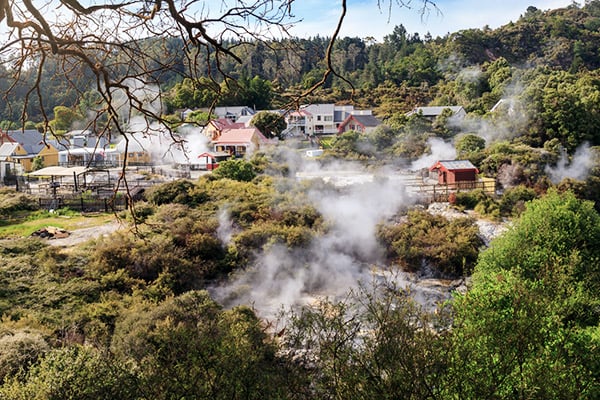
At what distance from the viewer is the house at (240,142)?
3244 cm

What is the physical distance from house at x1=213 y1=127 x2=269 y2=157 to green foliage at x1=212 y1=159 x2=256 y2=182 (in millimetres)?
8431

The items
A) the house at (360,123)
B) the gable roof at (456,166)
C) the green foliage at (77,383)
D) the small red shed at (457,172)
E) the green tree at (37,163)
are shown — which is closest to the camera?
the green foliage at (77,383)

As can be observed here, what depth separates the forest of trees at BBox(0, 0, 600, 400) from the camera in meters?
4.79

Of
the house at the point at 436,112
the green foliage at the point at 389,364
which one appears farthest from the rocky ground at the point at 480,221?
the house at the point at 436,112

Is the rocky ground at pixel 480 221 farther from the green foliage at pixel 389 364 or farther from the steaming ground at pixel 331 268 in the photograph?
the green foliage at pixel 389 364

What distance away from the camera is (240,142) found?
32.6m

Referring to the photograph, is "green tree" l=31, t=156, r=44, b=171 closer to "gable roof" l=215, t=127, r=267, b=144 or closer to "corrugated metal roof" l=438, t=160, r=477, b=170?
"gable roof" l=215, t=127, r=267, b=144

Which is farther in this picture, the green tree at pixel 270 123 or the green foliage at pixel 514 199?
the green foliage at pixel 514 199

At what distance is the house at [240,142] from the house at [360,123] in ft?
33.3

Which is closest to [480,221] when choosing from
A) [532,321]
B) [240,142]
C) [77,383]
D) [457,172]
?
[457,172]

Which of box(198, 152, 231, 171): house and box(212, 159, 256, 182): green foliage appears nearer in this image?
box(212, 159, 256, 182): green foliage

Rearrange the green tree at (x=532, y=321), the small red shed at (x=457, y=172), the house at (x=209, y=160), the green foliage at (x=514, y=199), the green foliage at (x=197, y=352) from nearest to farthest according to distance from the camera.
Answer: the green tree at (x=532, y=321)
the green foliage at (x=197, y=352)
the green foliage at (x=514, y=199)
the small red shed at (x=457, y=172)
the house at (x=209, y=160)

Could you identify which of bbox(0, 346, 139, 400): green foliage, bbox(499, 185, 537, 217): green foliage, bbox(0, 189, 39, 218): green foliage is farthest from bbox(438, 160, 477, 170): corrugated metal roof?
bbox(0, 346, 139, 400): green foliage

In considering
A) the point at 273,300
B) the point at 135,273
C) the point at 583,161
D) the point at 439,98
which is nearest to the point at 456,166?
the point at 583,161
